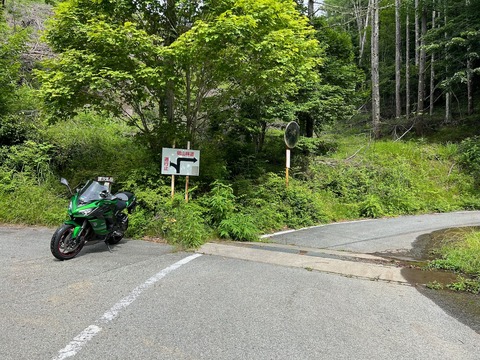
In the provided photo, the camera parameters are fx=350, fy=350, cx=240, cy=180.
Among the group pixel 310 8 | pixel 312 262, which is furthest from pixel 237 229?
pixel 310 8

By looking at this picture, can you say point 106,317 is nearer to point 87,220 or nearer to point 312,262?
point 87,220

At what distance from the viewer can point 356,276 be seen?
5430mm

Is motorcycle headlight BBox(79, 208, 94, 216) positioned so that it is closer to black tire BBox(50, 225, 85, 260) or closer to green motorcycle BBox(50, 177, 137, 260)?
green motorcycle BBox(50, 177, 137, 260)

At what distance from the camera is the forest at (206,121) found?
8219mm

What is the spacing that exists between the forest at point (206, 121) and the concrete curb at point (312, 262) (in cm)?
71

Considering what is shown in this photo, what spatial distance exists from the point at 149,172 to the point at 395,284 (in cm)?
687

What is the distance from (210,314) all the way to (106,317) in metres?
1.12

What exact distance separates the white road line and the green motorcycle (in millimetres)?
1637

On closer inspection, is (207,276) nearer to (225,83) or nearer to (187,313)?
(187,313)

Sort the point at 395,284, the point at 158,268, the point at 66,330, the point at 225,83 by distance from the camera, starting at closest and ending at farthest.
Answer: the point at 66,330 < the point at 395,284 < the point at 158,268 < the point at 225,83

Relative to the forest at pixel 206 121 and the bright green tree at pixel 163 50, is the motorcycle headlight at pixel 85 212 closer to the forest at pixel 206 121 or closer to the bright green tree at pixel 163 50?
the forest at pixel 206 121

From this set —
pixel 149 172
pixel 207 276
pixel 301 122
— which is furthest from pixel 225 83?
pixel 207 276

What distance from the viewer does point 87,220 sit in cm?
602

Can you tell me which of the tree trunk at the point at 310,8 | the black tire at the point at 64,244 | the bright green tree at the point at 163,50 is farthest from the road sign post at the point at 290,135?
the tree trunk at the point at 310,8
